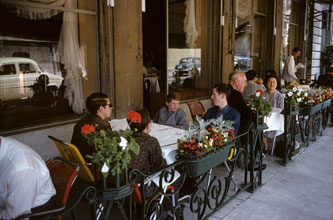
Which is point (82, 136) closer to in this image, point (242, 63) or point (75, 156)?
point (75, 156)

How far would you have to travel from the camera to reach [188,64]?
844cm

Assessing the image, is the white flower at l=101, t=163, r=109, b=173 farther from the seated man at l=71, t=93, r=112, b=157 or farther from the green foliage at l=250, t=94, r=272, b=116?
the green foliage at l=250, t=94, r=272, b=116

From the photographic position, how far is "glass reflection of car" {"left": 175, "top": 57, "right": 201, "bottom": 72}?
26.7 feet

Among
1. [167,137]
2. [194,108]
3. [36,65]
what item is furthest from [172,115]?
[36,65]

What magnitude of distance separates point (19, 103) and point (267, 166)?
4469mm

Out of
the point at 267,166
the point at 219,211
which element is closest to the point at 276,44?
the point at 267,166

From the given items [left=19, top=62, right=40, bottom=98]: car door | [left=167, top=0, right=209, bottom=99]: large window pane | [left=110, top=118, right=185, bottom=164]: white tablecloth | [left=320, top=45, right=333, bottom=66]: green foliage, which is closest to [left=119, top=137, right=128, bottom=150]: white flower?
[left=110, top=118, right=185, bottom=164]: white tablecloth

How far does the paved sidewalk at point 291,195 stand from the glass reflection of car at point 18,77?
360cm

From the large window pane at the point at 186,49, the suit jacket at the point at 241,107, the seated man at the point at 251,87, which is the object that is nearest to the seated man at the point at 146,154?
the suit jacket at the point at 241,107

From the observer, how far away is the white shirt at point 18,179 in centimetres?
207

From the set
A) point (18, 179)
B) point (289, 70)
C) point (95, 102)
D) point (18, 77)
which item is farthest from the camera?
point (289, 70)

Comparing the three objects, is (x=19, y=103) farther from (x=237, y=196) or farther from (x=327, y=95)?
(x=327, y=95)

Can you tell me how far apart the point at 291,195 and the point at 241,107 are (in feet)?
4.87

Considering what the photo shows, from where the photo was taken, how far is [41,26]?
5.26 m
